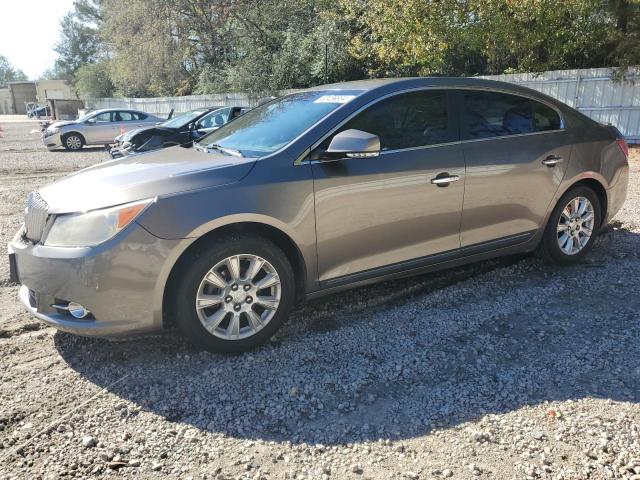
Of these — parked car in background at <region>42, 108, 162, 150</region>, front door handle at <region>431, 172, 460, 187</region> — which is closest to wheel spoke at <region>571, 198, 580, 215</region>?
front door handle at <region>431, 172, 460, 187</region>

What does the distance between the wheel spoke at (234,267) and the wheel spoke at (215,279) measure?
71 mm

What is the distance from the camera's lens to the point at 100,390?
10.1 ft

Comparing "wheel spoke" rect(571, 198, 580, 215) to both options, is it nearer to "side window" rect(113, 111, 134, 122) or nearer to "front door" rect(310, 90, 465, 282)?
"front door" rect(310, 90, 465, 282)

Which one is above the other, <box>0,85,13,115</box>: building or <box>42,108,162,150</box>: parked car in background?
<box>0,85,13,115</box>: building

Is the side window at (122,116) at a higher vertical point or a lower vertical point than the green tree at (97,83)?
lower

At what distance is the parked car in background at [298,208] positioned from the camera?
3094 mm

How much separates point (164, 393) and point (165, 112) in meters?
33.7

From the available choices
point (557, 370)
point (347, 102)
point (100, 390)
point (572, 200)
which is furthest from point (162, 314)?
point (572, 200)

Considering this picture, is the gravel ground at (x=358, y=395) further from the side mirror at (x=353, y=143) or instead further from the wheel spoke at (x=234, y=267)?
the side mirror at (x=353, y=143)

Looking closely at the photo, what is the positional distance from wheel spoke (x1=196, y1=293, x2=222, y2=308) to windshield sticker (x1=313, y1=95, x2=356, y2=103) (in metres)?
1.69

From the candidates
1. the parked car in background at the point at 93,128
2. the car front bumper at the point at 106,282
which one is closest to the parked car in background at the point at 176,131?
the parked car in background at the point at 93,128

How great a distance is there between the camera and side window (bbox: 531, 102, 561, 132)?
4.66 metres

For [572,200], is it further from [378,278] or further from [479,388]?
[479,388]

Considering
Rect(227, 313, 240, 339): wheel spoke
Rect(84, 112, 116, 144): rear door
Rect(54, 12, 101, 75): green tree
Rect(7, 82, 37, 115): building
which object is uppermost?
Rect(54, 12, 101, 75): green tree
